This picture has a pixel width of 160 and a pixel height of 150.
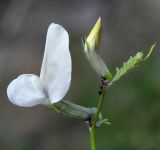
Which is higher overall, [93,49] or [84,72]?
[84,72]

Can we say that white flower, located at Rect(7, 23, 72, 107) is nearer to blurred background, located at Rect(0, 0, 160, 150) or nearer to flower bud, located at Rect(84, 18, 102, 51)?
flower bud, located at Rect(84, 18, 102, 51)

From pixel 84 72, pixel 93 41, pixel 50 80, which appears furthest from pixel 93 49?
pixel 84 72

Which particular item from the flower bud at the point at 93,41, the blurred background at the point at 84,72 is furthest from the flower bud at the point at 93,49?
the blurred background at the point at 84,72

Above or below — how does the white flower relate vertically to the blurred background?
below

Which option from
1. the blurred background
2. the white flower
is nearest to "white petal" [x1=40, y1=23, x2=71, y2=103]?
the white flower

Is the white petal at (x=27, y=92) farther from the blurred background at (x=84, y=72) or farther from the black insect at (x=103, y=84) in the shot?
the blurred background at (x=84, y=72)

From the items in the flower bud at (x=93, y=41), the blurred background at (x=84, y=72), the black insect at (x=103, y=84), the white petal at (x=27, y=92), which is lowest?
the black insect at (x=103, y=84)

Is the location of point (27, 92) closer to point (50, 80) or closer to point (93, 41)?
point (50, 80)
